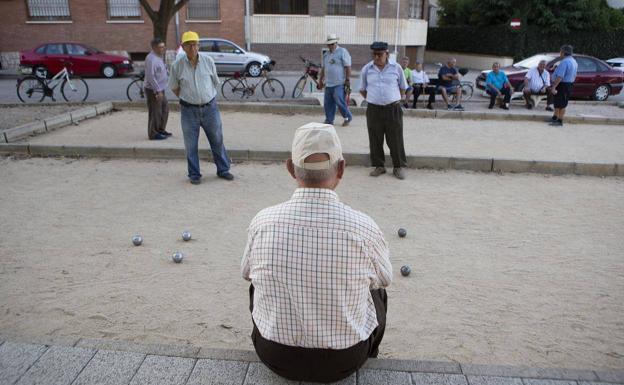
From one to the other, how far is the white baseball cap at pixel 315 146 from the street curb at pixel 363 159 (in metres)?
5.89

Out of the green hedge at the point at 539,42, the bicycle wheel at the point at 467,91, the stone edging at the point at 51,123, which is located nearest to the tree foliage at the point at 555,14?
the green hedge at the point at 539,42

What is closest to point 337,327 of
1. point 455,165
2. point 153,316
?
point 153,316

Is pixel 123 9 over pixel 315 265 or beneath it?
over

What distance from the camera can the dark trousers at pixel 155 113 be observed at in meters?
9.45

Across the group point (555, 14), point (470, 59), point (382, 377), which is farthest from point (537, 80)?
point (470, 59)

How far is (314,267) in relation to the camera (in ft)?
7.64

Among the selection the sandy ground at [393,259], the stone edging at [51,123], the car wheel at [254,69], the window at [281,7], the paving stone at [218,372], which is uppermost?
the window at [281,7]

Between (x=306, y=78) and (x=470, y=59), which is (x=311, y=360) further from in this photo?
(x=470, y=59)

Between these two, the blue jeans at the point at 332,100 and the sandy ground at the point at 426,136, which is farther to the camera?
the blue jeans at the point at 332,100

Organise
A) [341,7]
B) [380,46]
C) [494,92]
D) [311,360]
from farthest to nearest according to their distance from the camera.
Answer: [341,7] < [494,92] < [380,46] < [311,360]

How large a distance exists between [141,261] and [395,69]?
4488 millimetres

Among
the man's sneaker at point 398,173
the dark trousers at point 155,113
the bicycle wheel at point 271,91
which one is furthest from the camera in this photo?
the bicycle wheel at point 271,91

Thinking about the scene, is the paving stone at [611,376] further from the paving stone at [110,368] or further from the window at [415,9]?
the window at [415,9]

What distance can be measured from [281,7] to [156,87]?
19372 millimetres
